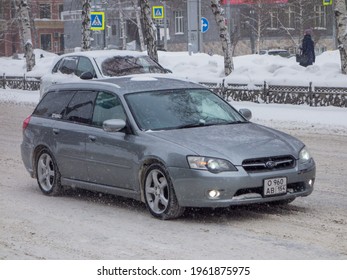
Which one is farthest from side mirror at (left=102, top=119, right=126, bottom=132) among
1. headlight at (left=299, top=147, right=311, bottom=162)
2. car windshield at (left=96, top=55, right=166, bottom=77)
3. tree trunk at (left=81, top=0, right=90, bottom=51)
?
tree trunk at (left=81, top=0, right=90, bottom=51)

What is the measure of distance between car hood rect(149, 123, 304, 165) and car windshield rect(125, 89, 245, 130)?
249mm

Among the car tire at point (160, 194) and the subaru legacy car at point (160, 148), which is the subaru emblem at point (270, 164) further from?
the car tire at point (160, 194)

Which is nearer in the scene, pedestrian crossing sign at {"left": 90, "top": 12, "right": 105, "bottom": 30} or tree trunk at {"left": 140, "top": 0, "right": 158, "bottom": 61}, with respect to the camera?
tree trunk at {"left": 140, "top": 0, "right": 158, "bottom": 61}

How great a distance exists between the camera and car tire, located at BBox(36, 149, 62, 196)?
11445 mm

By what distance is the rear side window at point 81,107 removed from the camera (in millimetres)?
11102

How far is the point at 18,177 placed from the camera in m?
13.4

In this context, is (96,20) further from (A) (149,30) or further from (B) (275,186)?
(B) (275,186)

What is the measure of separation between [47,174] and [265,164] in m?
3.42

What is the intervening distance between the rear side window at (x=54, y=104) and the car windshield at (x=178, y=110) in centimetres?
133

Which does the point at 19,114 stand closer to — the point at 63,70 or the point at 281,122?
the point at 63,70

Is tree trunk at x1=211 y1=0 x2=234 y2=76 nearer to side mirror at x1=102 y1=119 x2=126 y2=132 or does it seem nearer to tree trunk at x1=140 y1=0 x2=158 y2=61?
tree trunk at x1=140 y1=0 x2=158 y2=61

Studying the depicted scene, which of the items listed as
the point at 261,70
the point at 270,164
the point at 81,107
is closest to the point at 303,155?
the point at 270,164

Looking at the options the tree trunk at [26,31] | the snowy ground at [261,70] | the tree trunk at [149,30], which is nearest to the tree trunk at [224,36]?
the snowy ground at [261,70]
